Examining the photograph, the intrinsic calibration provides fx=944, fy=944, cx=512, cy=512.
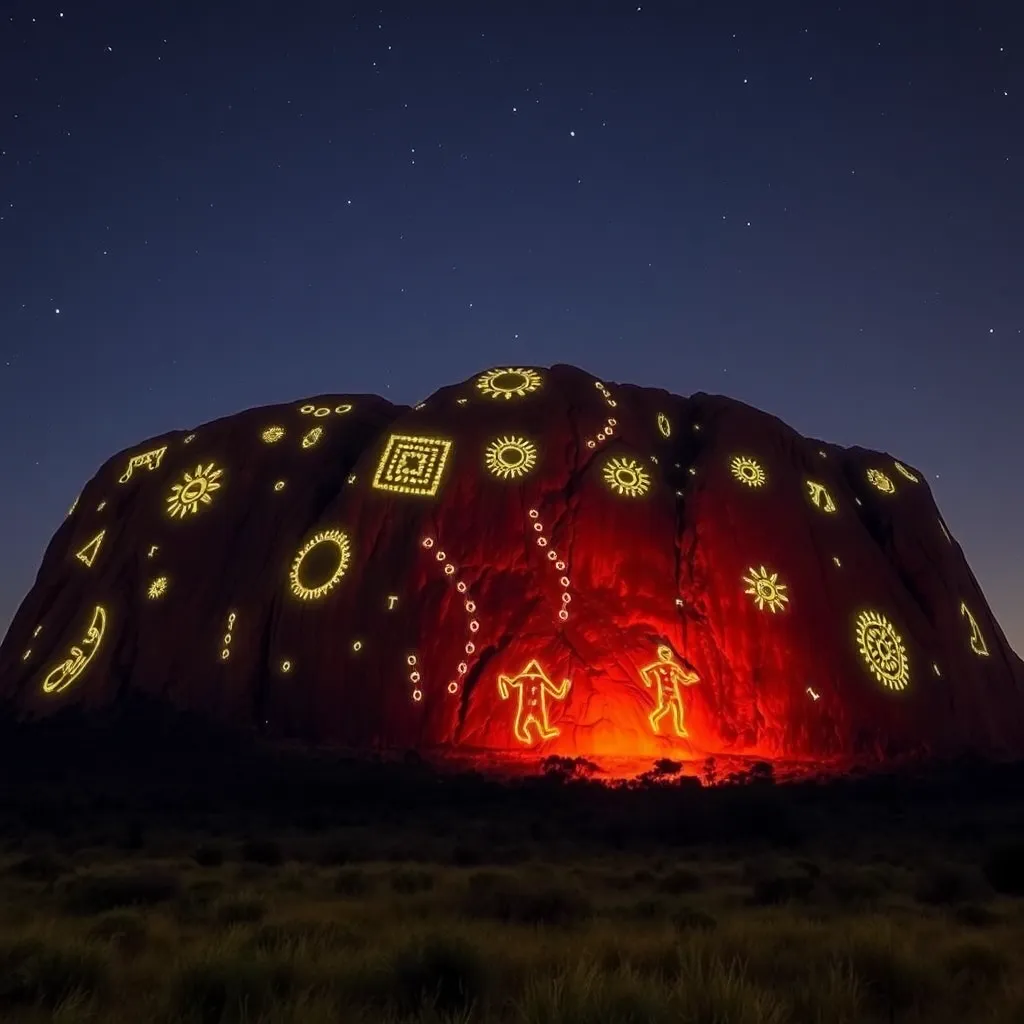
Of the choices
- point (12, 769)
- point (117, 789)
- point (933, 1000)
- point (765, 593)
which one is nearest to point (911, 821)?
point (765, 593)

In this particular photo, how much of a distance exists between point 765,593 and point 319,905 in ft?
89.9

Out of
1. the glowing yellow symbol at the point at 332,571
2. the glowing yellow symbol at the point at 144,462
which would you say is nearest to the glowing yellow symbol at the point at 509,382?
the glowing yellow symbol at the point at 332,571

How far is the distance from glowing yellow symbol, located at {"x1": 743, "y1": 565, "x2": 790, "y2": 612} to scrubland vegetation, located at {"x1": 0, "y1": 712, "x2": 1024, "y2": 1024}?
28.8 ft

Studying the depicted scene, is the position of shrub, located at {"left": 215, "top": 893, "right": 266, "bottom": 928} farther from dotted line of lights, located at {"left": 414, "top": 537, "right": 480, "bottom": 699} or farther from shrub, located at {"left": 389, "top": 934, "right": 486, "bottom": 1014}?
dotted line of lights, located at {"left": 414, "top": 537, "right": 480, "bottom": 699}

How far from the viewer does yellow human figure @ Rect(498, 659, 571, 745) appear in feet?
107

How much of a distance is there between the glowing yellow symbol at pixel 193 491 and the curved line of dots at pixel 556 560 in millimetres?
18199

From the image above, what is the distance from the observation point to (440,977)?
663cm

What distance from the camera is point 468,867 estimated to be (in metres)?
15.5

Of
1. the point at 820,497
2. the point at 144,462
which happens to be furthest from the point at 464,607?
the point at 144,462

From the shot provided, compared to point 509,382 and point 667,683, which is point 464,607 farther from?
point 509,382

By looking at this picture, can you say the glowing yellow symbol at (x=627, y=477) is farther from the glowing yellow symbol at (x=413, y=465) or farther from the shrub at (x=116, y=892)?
the shrub at (x=116, y=892)

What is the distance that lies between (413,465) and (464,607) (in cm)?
727

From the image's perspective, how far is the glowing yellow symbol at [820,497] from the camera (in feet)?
134

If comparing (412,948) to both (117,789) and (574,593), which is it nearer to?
(117,789)
